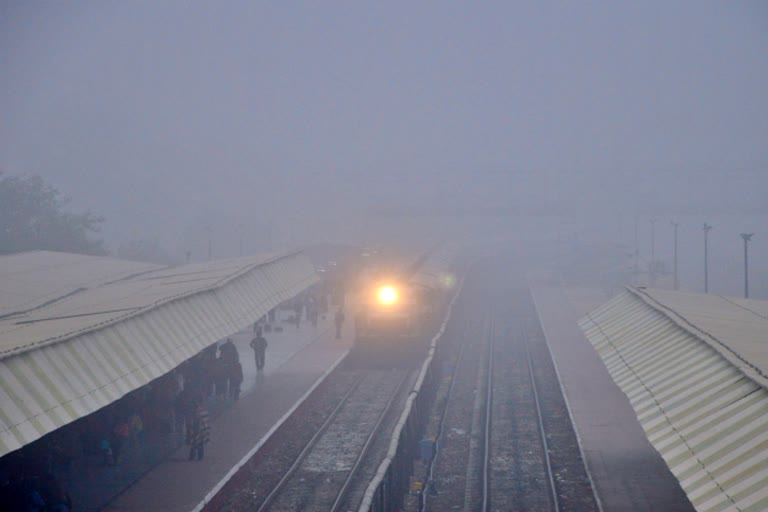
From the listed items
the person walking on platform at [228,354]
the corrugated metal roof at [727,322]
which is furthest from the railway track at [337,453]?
the corrugated metal roof at [727,322]

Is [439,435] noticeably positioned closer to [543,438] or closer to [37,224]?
[543,438]

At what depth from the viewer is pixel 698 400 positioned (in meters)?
13.9

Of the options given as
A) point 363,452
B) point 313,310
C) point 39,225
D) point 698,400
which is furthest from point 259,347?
point 39,225

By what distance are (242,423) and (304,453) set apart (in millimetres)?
3504

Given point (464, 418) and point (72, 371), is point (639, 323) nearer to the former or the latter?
point (464, 418)

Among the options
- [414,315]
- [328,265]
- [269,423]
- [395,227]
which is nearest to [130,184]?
[395,227]

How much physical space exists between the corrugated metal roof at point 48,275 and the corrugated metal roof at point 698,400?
1612 cm

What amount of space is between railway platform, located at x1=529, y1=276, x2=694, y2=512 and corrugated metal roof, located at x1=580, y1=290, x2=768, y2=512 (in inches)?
84.1

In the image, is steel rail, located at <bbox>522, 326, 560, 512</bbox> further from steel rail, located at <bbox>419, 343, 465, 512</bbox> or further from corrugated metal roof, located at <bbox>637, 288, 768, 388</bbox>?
corrugated metal roof, located at <bbox>637, 288, 768, 388</bbox>

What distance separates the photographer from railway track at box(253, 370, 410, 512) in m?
18.0

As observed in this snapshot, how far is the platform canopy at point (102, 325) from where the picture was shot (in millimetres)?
13273

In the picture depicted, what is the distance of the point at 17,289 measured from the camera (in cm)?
3073

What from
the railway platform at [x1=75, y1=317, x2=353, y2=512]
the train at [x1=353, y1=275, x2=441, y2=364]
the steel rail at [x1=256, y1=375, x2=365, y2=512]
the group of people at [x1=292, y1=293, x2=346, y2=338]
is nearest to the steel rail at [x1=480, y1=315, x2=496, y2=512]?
the train at [x1=353, y1=275, x2=441, y2=364]

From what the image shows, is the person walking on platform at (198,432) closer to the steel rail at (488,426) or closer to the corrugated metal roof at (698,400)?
the steel rail at (488,426)
